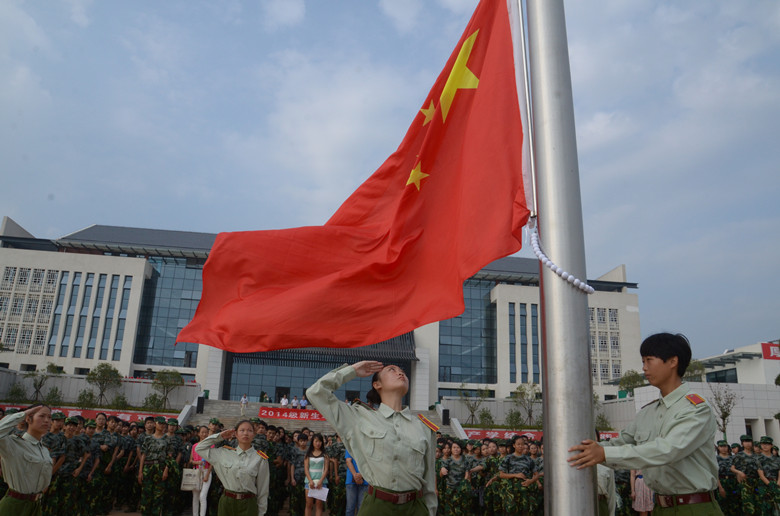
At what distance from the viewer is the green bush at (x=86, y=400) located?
2768cm

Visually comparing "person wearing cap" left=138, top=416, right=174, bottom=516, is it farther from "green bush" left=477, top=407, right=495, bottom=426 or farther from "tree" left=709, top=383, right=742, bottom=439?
"green bush" left=477, top=407, right=495, bottom=426

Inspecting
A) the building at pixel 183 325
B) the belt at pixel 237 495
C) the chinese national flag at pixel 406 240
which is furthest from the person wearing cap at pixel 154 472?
the building at pixel 183 325

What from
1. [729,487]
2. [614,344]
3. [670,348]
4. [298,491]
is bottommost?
[298,491]

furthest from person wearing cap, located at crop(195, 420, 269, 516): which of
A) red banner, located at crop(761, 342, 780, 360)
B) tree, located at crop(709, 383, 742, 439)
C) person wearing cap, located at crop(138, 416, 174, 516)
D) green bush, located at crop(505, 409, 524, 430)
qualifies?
red banner, located at crop(761, 342, 780, 360)

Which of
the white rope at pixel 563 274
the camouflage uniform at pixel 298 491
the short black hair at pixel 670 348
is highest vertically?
the white rope at pixel 563 274

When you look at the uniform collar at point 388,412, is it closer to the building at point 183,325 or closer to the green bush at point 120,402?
the green bush at point 120,402

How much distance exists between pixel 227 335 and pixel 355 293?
79cm

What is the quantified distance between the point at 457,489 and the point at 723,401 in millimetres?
21758

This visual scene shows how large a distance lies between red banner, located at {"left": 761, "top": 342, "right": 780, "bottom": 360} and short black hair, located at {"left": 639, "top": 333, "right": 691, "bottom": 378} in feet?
114

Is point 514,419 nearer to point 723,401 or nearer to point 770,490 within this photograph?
point 723,401

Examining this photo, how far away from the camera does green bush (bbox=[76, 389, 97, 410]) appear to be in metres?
27.7

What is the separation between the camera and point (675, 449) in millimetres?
2477

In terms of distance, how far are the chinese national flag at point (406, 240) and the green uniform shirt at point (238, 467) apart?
269 centimetres

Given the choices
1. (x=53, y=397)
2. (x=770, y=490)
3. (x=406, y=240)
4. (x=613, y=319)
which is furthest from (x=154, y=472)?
(x=613, y=319)
